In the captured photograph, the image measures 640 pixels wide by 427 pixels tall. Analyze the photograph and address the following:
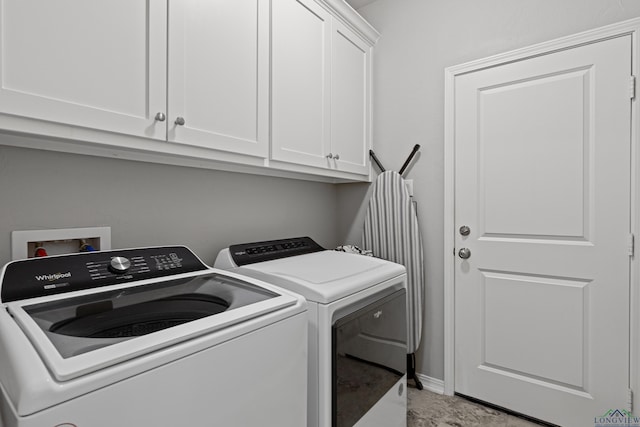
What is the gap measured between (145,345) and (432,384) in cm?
208

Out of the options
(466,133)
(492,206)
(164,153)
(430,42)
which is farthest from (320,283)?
(430,42)

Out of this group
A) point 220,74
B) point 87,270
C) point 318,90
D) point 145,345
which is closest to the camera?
point 145,345

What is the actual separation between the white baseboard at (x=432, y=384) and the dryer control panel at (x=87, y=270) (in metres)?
1.74

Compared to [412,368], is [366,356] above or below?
above

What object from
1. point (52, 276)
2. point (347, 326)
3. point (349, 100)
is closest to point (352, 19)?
point (349, 100)

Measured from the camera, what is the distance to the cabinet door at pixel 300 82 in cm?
163

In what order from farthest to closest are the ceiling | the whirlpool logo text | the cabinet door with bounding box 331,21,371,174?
1. the ceiling
2. the cabinet door with bounding box 331,21,371,174
3. the whirlpool logo text

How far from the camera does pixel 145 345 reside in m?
0.73

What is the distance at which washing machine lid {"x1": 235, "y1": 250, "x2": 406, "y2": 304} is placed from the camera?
49.8 inches

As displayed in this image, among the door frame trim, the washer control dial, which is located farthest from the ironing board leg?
the washer control dial

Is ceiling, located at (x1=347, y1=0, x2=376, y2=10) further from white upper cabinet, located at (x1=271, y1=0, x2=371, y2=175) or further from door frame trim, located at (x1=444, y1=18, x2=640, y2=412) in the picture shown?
door frame trim, located at (x1=444, y1=18, x2=640, y2=412)

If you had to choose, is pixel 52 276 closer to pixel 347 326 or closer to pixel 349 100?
pixel 347 326

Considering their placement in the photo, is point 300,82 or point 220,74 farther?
point 300,82

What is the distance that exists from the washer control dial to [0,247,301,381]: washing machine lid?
0.07ft
